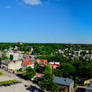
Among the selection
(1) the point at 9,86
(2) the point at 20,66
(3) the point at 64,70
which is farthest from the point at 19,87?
(2) the point at 20,66

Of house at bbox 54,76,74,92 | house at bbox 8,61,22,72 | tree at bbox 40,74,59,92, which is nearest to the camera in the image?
tree at bbox 40,74,59,92

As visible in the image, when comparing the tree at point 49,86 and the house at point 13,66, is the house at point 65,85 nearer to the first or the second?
the tree at point 49,86

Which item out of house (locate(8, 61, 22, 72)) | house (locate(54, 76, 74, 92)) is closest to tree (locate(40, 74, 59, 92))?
house (locate(54, 76, 74, 92))

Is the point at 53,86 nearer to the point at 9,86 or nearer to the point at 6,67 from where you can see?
the point at 9,86

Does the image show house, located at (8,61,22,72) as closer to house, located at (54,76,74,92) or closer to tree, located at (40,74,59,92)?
tree, located at (40,74,59,92)

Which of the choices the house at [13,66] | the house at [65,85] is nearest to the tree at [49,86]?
the house at [65,85]

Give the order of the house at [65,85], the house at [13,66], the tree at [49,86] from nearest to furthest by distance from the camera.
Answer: the tree at [49,86]
the house at [65,85]
the house at [13,66]

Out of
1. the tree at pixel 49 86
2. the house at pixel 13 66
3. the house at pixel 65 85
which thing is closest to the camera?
the tree at pixel 49 86

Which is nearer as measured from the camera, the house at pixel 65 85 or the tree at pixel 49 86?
the tree at pixel 49 86

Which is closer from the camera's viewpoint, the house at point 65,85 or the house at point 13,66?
the house at point 65,85

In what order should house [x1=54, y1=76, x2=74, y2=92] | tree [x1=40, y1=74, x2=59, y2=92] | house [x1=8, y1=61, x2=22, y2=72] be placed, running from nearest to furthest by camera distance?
tree [x1=40, y1=74, x2=59, y2=92]
house [x1=54, y1=76, x2=74, y2=92]
house [x1=8, y1=61, x2=22, y2=72]

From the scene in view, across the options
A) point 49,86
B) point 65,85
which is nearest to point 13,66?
point 49,86
